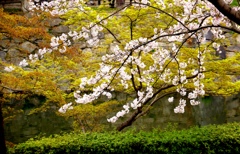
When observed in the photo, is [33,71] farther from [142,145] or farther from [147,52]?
[142,145]

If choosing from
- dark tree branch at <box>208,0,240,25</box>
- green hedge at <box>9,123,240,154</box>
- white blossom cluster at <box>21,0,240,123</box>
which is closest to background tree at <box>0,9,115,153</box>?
white blossom cluster at <box>21,0,240,123</box>

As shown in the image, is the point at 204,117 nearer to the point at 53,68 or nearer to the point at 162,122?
the point at 162,122

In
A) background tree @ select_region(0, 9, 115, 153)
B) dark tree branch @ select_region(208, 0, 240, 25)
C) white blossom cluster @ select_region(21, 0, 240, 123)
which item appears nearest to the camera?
dark tree branch @ select_region(208, 0, 240, 25)

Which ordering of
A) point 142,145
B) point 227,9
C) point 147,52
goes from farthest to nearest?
1. point 147,52
2. point 142,145
3. point 227,9

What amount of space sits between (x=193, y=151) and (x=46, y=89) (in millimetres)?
2831

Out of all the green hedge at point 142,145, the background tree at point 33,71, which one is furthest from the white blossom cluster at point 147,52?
the green hedge at point 142,145

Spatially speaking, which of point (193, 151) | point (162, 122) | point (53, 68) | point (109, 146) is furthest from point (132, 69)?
point (162, 122)

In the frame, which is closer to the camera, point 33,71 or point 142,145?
point 142,145

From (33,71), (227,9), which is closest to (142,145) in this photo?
(33,71)

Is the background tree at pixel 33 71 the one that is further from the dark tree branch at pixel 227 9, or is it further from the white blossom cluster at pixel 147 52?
the dark tree branch at pixel 227 9

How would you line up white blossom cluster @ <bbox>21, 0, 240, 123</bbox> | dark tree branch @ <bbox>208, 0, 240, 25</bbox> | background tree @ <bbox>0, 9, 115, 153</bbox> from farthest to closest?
1. background tree @ <bbox>0, 9, 115, 153</bbox>
2. white blossom cluster @ <bbox>21, 0, 240, 123</bbox>
3. dark tree branch @ <bbox>208, 0, 240, 25</bbox>

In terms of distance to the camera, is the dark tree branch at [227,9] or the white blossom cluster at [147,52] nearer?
the dark tree branch at [227,9]

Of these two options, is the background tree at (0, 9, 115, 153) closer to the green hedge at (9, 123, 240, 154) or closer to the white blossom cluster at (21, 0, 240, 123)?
the white blossom cluster at (21, 0, 240, 123)

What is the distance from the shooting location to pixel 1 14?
448 centimetres
